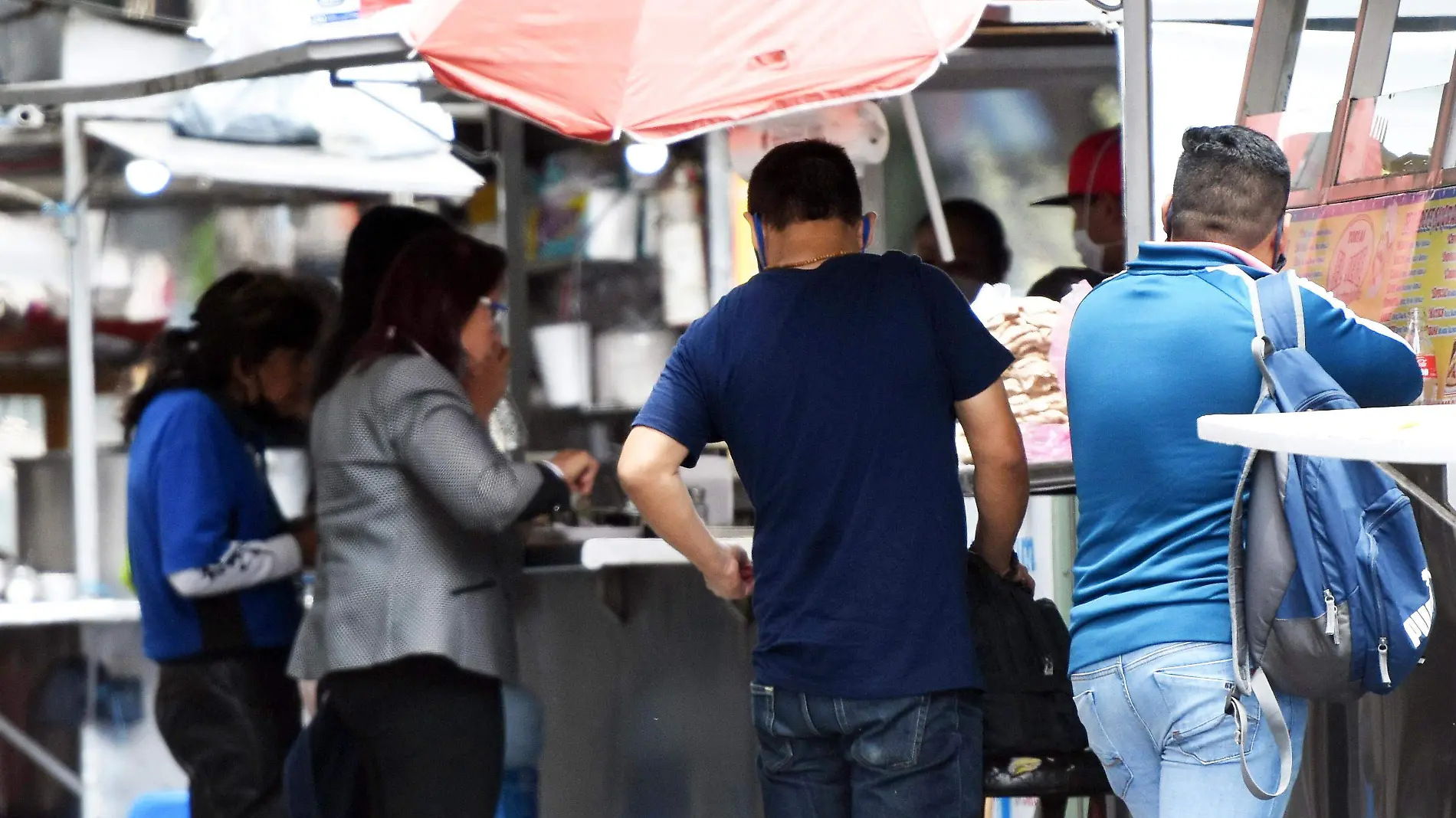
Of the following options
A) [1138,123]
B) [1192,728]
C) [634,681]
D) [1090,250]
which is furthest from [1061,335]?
[1090,250]

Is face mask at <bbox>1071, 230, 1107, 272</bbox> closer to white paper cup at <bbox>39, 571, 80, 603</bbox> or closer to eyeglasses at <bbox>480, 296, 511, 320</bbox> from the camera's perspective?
eyeglasses at <bbox>480, 296, 511, 320</bbox>

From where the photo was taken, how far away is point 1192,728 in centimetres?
247

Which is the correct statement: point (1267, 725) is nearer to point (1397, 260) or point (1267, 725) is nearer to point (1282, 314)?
point (1282, 314)

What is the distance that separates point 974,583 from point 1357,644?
2.73 feet

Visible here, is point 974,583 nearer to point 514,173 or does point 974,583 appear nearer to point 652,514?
point 652,514

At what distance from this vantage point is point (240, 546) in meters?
4.20

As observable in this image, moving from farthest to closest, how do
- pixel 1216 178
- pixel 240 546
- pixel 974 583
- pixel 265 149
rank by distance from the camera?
pixel 265 149 → pixel 240 546 → pixel 974 583 → pixel 1216 178

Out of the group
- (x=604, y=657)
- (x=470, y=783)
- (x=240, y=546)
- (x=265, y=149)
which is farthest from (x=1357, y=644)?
(x=265, y=149)

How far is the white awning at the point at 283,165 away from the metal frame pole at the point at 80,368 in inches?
4.7

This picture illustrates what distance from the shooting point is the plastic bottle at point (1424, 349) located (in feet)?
10.9

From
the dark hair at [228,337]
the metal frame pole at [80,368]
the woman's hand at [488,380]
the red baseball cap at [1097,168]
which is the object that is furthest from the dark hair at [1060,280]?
the metal frame pole at [80,368]

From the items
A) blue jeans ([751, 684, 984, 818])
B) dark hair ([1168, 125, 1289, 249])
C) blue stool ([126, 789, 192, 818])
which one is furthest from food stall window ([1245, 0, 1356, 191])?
blue stool ([126, 789, 192, 818])

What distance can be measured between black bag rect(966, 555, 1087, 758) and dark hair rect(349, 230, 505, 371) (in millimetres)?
1353

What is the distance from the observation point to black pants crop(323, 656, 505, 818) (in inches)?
142
